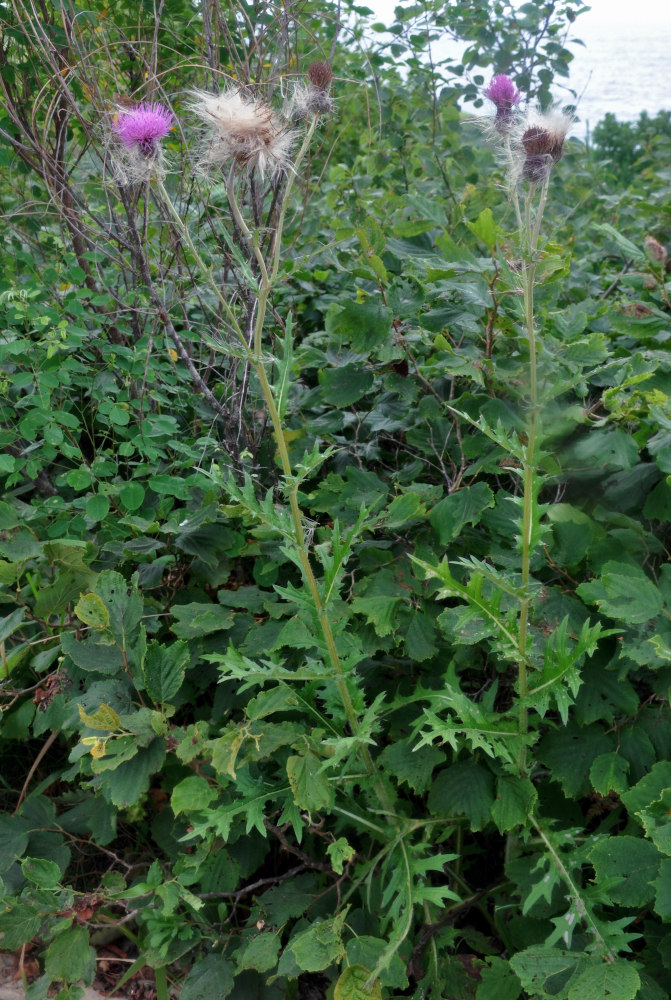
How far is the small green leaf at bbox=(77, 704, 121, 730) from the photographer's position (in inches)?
64.0

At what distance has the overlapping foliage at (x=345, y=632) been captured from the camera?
1.50 metres

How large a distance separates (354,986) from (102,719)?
0.71 meters

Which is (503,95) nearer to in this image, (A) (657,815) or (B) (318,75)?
(B) (318,75)

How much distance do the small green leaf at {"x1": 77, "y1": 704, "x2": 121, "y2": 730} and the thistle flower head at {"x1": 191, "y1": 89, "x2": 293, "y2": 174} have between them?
3.62ft

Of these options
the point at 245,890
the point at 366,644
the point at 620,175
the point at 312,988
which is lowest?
the point at 312,988

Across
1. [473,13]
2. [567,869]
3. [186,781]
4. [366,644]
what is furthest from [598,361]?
[473,13]

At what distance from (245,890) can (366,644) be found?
2.06 feet

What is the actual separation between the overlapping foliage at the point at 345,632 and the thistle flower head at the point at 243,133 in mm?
153

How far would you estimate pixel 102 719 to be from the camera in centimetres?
165

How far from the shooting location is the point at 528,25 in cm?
338

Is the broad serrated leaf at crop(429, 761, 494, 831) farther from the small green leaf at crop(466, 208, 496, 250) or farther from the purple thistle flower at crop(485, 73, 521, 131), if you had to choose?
the purple thistle flower at crop(485, 73, 521, 131)

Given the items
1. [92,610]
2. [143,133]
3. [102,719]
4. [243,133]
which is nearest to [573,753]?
[102,719]

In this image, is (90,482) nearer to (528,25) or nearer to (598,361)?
(598,361)

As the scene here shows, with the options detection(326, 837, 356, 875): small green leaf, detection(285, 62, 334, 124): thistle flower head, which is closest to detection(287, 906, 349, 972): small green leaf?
detection(326, 837, 356, 875): small green leaf
